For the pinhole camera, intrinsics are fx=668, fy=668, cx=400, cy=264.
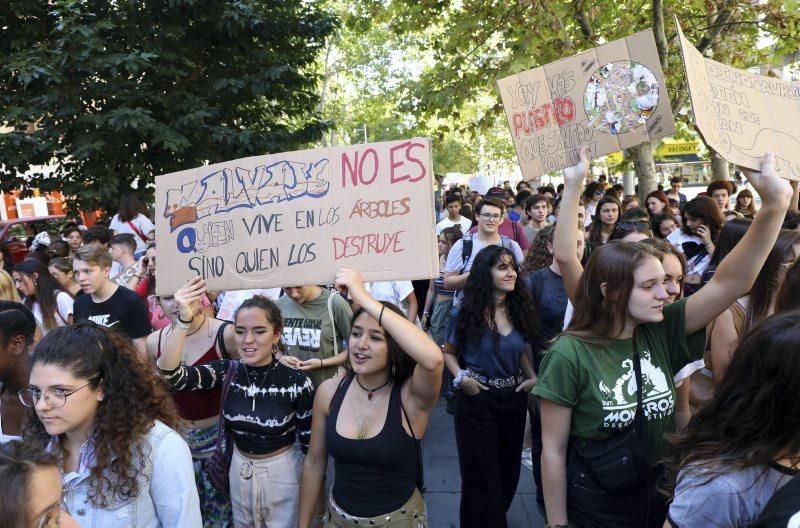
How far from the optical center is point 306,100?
38.9ft

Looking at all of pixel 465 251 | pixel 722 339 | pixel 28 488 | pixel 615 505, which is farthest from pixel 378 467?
pixel 465 251

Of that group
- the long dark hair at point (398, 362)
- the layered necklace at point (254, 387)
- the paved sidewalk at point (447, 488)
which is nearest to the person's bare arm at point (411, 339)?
the long dark hair at point (398, 362)

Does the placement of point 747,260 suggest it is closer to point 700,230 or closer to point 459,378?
point 459,378

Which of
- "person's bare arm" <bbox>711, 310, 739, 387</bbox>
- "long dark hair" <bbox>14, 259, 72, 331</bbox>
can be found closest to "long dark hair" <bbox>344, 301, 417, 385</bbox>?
"person's bare arm" <bbox>711, 310, 739, 387</bbox>

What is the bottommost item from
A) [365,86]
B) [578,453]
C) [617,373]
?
[578,453]

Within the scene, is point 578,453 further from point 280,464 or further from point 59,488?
point 59,488

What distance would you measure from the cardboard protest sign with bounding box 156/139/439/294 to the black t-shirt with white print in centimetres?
153

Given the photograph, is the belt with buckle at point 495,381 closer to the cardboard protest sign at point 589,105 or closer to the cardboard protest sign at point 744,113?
the cardboard protest sign at point 589,105

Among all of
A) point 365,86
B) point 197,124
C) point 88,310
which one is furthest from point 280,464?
point 365,86

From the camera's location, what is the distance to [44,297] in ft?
18.9

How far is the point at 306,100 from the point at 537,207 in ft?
17.3

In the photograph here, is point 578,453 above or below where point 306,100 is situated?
below

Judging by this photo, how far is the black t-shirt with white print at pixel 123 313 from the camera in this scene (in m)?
4.70

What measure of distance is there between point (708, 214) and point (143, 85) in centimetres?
850
